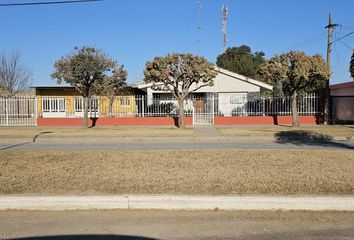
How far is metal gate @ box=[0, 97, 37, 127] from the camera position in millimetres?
32406

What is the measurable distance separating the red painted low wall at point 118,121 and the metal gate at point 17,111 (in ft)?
4.02

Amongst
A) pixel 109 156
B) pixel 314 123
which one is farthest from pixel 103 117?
pixel 109 156

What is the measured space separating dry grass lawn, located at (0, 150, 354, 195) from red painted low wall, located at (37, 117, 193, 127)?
19.9 meters

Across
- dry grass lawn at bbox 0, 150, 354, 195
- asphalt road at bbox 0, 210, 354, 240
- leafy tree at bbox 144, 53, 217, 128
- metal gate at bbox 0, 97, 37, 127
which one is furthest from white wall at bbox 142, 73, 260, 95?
asphalt road at bbox 0, 210, 354, 240

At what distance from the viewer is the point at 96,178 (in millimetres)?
8484

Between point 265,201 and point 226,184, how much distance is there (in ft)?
3.99

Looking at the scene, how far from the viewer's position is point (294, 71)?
27031 mm

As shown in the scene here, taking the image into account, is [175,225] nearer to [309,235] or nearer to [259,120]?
[309,235]

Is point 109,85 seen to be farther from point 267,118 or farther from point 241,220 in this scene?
point 241,220

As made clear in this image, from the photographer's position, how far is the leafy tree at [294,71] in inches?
1060

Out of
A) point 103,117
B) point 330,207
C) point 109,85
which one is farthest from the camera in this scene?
point 103,117

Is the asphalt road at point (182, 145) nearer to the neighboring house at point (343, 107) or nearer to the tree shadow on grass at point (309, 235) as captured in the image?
the tree shadow on grass at point (309, 235)

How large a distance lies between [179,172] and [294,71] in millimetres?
19693

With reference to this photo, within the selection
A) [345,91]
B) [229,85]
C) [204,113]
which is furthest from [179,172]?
[345,91]
